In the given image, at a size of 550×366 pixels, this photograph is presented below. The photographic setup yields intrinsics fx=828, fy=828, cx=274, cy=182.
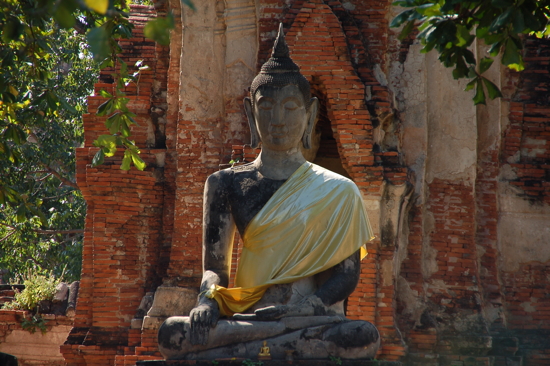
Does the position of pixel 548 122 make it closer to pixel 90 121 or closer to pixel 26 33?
pixel 90 121

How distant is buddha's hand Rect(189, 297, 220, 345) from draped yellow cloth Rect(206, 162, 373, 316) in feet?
0.50

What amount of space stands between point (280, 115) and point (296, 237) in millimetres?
847

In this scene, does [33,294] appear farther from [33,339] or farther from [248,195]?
[248,195]

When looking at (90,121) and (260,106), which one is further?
(90,121)

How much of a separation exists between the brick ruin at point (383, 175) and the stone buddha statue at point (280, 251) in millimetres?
3737

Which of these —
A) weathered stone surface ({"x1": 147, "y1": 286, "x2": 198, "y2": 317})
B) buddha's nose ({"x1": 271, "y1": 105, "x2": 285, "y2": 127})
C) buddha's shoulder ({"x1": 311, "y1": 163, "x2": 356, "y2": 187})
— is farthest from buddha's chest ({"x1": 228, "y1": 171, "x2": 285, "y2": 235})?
weathered stone surface ({"x1": 147, "y1": 286, "x2": 198, "y2": 317})

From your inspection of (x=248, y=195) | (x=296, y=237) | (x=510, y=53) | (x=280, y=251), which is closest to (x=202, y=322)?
(x=280, y=251)

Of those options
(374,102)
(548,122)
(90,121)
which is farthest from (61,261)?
(548,122)

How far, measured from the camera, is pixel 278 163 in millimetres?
5535

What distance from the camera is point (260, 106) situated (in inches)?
218

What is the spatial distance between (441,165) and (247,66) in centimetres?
262

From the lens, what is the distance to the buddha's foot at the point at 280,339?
4.75 m

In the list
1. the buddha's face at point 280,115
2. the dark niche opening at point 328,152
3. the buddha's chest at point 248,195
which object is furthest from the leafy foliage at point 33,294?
the buddha's face at point 280,115

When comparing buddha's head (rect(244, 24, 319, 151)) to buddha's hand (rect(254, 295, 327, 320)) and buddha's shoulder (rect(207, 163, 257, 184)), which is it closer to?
buddha's shoulder (rect(207, 163, 257, 184))
